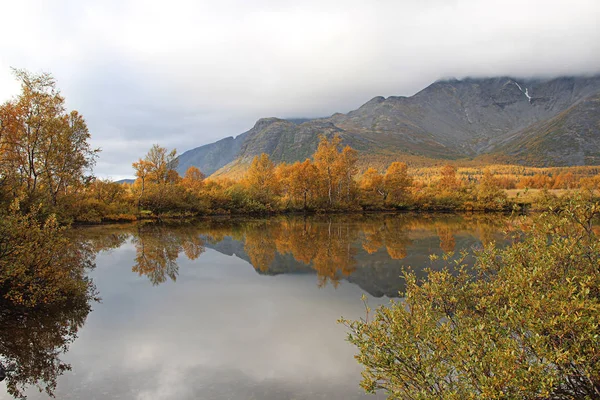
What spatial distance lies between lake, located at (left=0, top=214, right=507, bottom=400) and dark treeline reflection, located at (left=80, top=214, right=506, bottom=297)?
126 mm

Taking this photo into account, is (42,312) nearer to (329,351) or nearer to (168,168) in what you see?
(329,351)

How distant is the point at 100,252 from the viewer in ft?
75.4

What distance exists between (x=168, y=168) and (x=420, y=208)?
47.8 metres

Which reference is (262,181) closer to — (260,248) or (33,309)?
(260,248)

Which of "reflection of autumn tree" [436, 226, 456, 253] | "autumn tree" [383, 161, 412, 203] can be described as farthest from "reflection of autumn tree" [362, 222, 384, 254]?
"autumn tree" [383, 161, 412, 203]

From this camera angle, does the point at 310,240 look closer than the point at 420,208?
Yes

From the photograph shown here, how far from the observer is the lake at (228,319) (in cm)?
745

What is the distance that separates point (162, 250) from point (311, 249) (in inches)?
406

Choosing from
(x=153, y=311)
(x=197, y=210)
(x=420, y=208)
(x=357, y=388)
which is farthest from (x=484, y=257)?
(x=420, y=208)

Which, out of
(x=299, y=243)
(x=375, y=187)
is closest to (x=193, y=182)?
(x=375, y=187)

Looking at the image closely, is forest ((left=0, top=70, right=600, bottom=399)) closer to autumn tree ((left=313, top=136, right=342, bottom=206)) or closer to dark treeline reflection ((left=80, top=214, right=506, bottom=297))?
dark treeline reflection ((left=80, top=214, right=506, bottom=297))

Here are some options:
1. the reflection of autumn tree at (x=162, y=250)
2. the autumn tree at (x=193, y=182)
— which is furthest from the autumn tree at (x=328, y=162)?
the reflection of autumn tree at (x=162, y=250)

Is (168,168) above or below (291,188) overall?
above

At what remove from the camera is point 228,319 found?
1155 centimetres
